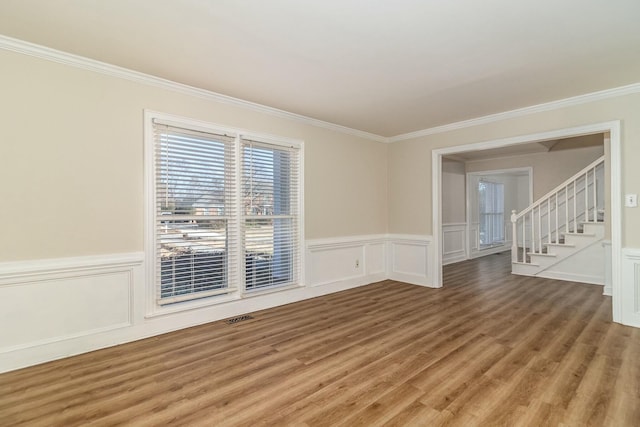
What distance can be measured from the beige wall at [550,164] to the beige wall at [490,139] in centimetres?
358

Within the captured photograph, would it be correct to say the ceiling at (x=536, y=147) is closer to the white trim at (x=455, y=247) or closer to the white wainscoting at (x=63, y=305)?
the white trim at (x=455, y=247)

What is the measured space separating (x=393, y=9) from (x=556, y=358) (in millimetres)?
3042

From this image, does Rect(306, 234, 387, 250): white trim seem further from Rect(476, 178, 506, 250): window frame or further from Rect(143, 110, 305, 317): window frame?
Rect(476, 178, 506, 250): window frame

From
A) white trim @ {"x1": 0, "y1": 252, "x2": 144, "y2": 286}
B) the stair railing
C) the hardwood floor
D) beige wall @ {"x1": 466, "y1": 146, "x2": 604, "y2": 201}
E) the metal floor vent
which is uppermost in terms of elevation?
beige wall @ {"x1": 466, "y1": 146, "x2": 604, "y2": 201}

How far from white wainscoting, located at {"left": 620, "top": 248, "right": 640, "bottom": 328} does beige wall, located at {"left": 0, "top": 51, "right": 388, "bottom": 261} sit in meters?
4.70

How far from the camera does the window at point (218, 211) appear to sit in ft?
10.7

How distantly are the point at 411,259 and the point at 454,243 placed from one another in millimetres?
2754

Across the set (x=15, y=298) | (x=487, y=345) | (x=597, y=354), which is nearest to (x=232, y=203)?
(x=15, y=298)

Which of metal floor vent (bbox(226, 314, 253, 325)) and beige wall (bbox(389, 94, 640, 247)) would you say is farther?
metal floor vent (bbox(226, 314, 253, 325))

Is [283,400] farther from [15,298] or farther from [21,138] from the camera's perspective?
[21,138]

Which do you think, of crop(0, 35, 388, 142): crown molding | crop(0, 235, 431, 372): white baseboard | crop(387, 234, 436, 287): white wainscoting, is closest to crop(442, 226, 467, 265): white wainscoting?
crop(387, 234, 436, 287): white wainscoting

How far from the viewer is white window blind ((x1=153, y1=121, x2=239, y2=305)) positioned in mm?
3252

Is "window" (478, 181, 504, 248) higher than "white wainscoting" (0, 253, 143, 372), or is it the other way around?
"window" (478, 181, 504, 248)

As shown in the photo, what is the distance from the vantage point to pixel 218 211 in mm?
3631
